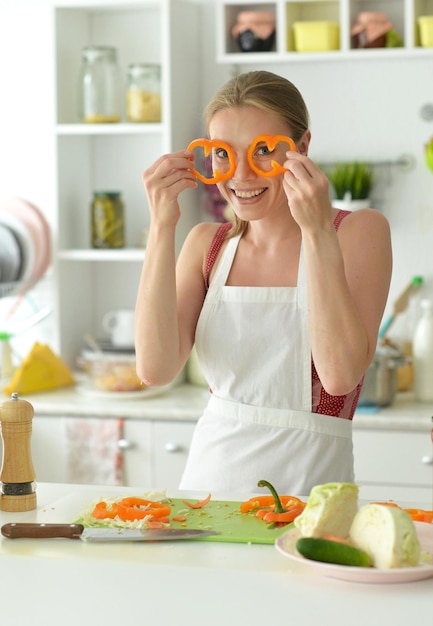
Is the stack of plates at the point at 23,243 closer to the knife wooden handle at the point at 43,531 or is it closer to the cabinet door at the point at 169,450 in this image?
the cabinet door at the point at 169,450

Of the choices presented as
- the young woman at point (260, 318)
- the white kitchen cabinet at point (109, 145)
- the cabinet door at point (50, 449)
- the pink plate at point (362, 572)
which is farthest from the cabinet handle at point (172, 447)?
the pink plate at point (362, 572)

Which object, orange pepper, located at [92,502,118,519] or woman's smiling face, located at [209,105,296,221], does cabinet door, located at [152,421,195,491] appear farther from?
orange pepper, located at [92,502,118,519]

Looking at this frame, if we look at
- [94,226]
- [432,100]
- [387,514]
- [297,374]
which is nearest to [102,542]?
[387,514]

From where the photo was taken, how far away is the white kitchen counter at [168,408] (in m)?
2.96

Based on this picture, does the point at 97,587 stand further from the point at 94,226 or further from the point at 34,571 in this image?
the point at 94,226

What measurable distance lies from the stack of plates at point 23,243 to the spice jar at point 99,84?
385 mm

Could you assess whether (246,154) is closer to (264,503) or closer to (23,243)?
(264,503)

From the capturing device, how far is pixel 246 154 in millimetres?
1915

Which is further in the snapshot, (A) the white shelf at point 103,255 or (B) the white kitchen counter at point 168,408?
(A) the white shelf at point 103,255

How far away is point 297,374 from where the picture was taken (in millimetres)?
1971

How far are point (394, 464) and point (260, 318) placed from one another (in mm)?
1103

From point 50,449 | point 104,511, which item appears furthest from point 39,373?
point 104,511

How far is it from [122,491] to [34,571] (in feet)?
1.24

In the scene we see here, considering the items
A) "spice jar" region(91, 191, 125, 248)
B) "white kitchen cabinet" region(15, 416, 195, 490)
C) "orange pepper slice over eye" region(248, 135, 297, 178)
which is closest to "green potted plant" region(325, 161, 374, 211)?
"spice jar" region(91, 191, 125, 248)
